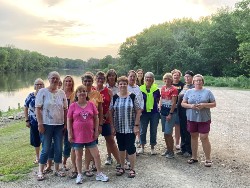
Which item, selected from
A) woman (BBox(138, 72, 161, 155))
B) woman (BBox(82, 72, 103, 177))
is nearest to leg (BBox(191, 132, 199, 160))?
woman (BBox(138, 72, 161, 155))

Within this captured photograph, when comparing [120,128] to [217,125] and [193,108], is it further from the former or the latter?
[217,125]

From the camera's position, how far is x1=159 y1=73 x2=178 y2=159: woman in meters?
6.97

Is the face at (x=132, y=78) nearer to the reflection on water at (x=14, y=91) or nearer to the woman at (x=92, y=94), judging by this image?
the woman at (x=92, y=94)

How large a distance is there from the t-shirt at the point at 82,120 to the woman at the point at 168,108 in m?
2.08

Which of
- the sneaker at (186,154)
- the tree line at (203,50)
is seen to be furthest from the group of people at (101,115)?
the tree line at (203,50)

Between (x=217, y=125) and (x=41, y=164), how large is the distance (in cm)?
786

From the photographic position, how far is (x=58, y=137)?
5.92 meters

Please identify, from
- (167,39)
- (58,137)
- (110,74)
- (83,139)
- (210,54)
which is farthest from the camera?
(167,39)

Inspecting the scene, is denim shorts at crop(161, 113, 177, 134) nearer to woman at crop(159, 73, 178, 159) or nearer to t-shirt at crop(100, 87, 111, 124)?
woman at crop(159, 73, 178, 159)

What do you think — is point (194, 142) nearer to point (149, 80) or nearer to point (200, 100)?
point (200, 100)

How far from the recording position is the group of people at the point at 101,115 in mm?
5590

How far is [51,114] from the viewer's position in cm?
576

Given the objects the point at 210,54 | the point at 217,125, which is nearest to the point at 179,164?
the point at 217,125

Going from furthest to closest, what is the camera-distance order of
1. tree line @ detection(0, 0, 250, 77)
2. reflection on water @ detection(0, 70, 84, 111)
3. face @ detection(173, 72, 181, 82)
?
tree line @ detection(0, 0, 250, 77)
reflection on water @ detection(0, 70, 84, 111)
face @ detection(173, 72, 181, 82)
